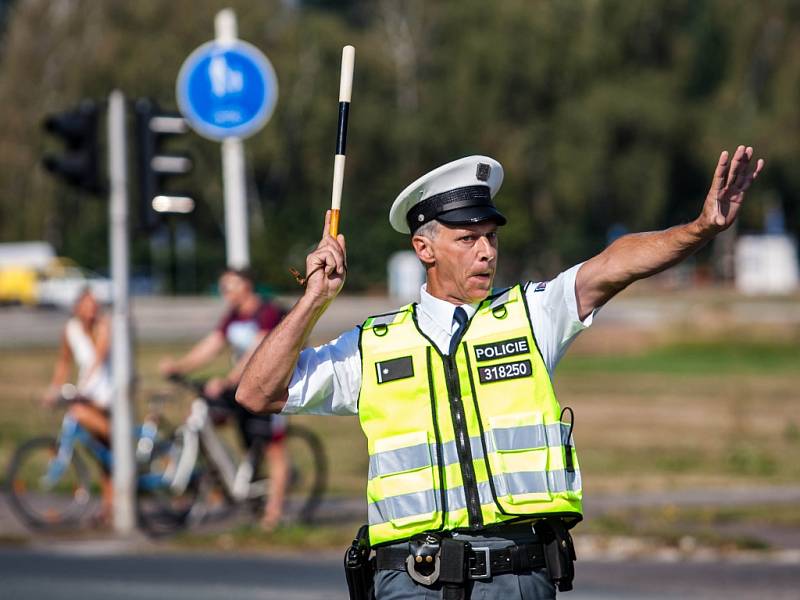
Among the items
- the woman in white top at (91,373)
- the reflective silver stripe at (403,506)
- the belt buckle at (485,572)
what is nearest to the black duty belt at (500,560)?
the belt buckle at (485,572)

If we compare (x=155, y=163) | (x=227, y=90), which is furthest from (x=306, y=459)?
(x=227, y=90)

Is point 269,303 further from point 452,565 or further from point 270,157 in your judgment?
point 270,157

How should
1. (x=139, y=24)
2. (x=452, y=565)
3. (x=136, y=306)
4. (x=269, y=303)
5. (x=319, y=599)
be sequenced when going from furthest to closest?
(x=139, y=24), (x=136, y=306), (x=269, y=303), (x=319, y=599), (x=452, y=565)

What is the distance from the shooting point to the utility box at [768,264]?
2438 inches

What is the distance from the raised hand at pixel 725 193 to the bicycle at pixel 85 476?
8392mm

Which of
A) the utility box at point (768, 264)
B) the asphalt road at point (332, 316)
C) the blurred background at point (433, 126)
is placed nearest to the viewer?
the asphalt road at point (332, 316)

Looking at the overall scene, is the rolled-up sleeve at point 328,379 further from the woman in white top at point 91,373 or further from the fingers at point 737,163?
the woman in white top at point 91,373

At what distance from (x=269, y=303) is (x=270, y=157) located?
47.9m

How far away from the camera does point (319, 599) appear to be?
9.15 meters

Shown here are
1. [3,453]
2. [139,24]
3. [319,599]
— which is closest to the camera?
[319,599]

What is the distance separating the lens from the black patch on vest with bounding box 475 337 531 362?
4336mm

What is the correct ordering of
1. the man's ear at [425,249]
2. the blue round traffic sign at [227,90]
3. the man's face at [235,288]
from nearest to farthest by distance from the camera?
1. the man's ear at [425,249]
2. the man's face at [235,288]
3. the blue round traffic sign at [227,90]

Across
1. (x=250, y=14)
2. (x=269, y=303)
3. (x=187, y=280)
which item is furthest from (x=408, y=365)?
(x=187, y=280)

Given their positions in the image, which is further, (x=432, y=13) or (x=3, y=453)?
(x=432, y=13)
